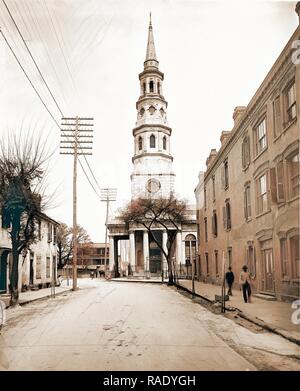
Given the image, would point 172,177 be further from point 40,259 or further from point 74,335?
point 74,335

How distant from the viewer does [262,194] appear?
1619 cm

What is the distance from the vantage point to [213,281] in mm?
29438

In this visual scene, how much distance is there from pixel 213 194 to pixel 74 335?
2035 centimetres

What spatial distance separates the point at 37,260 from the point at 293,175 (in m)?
21.7

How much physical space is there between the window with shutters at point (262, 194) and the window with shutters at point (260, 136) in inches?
43.6

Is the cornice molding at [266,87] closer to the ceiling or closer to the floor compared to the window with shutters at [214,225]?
closer to the ceiling

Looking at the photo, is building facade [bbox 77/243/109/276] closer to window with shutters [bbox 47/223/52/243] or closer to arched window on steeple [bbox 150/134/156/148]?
arched window on steeple [bbox 150/134/156/148]

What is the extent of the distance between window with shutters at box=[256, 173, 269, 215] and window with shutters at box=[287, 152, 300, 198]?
196 cm

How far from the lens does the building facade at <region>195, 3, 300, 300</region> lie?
13383mm

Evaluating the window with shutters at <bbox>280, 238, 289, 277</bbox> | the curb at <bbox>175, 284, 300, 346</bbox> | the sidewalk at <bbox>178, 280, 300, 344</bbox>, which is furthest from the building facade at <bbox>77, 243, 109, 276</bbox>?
the curb at <bbox>175, 284, 300, 346</bbox>

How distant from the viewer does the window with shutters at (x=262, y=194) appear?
15840 millimetres

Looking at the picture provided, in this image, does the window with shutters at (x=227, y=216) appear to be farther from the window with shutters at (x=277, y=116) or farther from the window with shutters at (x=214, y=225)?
the window with shutters at (x=277, y=116)


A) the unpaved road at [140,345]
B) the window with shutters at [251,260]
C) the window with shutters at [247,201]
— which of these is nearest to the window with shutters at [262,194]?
the window with shutters at [247,201]
